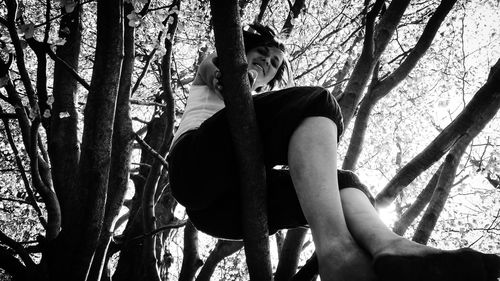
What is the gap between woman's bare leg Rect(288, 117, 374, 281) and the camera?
3.47 ft

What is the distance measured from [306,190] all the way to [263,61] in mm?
1096

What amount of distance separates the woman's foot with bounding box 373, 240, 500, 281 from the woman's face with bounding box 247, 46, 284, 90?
1339mm

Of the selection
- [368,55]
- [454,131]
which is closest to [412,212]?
[454,131]

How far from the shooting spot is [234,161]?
1.44 meters

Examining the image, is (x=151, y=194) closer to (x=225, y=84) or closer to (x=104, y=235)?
(x=104, y=235)

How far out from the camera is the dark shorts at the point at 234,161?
1.33m

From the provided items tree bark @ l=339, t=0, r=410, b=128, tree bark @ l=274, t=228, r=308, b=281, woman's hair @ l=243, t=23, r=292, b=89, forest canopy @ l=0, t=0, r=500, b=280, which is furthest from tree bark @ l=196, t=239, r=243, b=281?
woman's hair @ l=243, t=23, r=292, b=89

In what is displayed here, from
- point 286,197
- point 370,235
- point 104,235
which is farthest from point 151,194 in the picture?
point 370,235

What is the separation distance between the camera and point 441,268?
0.91m

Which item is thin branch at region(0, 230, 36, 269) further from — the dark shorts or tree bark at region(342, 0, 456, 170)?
tree bark at region(342, 0, 456, 170)

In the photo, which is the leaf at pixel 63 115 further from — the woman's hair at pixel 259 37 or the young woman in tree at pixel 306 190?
the woman's hair at pixel 259 37

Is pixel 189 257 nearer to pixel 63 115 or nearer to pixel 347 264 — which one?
pixel 63 115

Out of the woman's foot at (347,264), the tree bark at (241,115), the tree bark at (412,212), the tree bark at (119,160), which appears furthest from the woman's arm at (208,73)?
the tree bark at (412,212)

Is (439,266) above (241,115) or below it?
below
